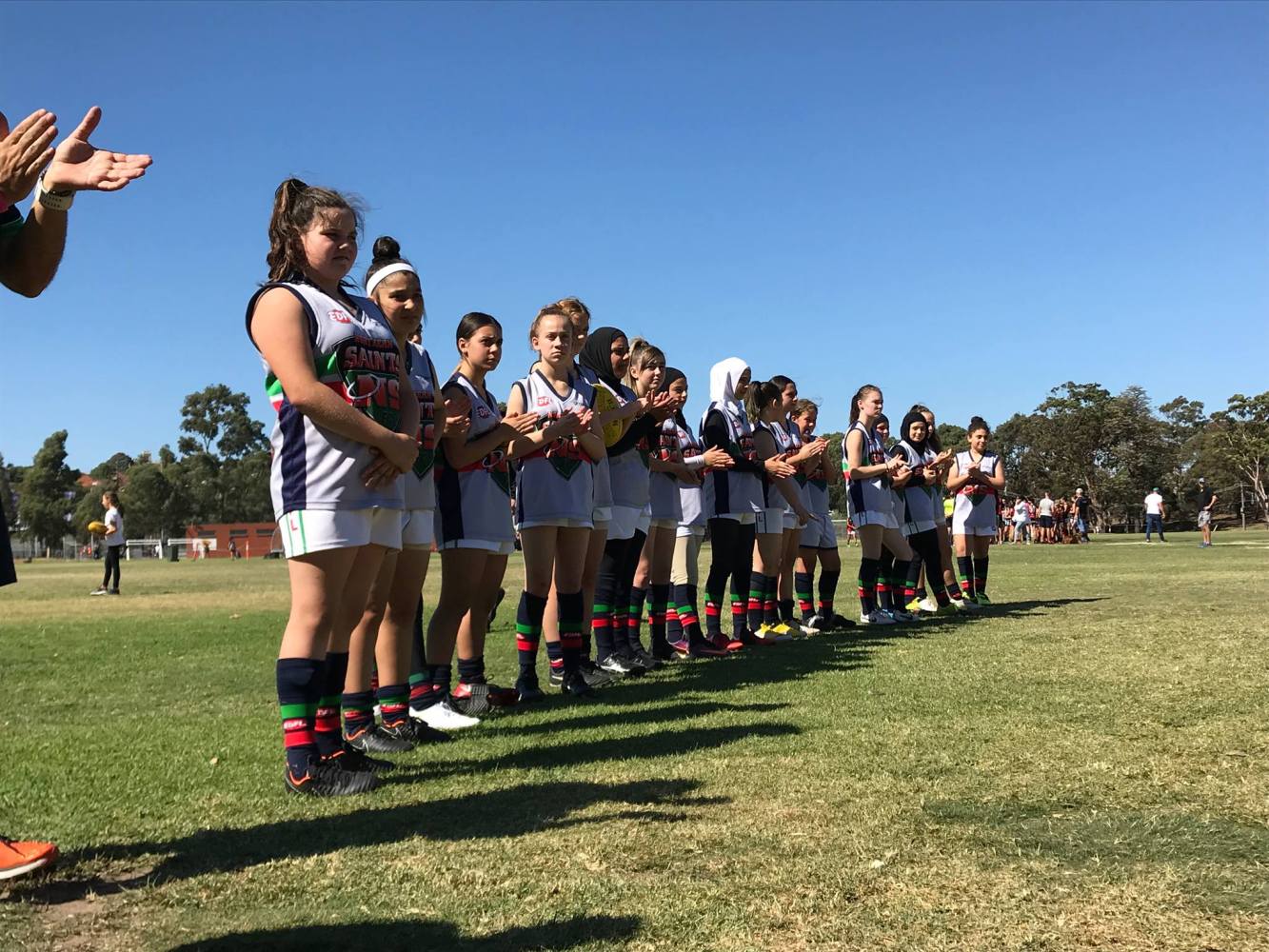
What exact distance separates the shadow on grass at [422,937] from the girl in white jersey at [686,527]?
214 inches

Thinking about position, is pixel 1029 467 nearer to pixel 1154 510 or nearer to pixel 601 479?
pixel 1154 510

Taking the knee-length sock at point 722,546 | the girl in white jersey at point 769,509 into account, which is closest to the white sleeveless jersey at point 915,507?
the girl in white jersey at point 769,509

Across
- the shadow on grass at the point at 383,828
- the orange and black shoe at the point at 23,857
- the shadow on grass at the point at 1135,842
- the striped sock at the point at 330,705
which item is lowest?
the shadow on grass at the point at 383,828

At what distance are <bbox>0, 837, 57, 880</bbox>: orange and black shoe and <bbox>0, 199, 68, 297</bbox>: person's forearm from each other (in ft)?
5.00

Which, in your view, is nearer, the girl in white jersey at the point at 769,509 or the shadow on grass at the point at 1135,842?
the shadow on grass at the point at 1135,842

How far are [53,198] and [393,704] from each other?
2.78m

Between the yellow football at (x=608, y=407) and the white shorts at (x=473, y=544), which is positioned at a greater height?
the yellow football at (x=608, y=407)

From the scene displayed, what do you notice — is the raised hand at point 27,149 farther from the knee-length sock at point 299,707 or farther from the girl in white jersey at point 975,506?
the girl in white jersey at point 975,506

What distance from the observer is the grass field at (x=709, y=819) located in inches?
95.1

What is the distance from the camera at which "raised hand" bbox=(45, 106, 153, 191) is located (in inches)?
107

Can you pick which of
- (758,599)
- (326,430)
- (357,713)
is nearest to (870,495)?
(758,599)

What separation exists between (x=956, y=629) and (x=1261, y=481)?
252ft

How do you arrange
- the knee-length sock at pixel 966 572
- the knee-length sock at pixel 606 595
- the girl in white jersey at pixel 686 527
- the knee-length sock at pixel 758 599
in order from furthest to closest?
1. the knee-length sock at pixel 966 572
2. the knee-length sock at pixel 758 599
3. the girl in white jersey at pixel 686 527
4. the knee-length sock at pixel 606 595

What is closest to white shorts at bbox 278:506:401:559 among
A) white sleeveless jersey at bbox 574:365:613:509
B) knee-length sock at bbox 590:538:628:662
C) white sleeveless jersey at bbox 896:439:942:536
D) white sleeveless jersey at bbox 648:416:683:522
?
white sleeveless jersey at bbox 574:365:613:509
